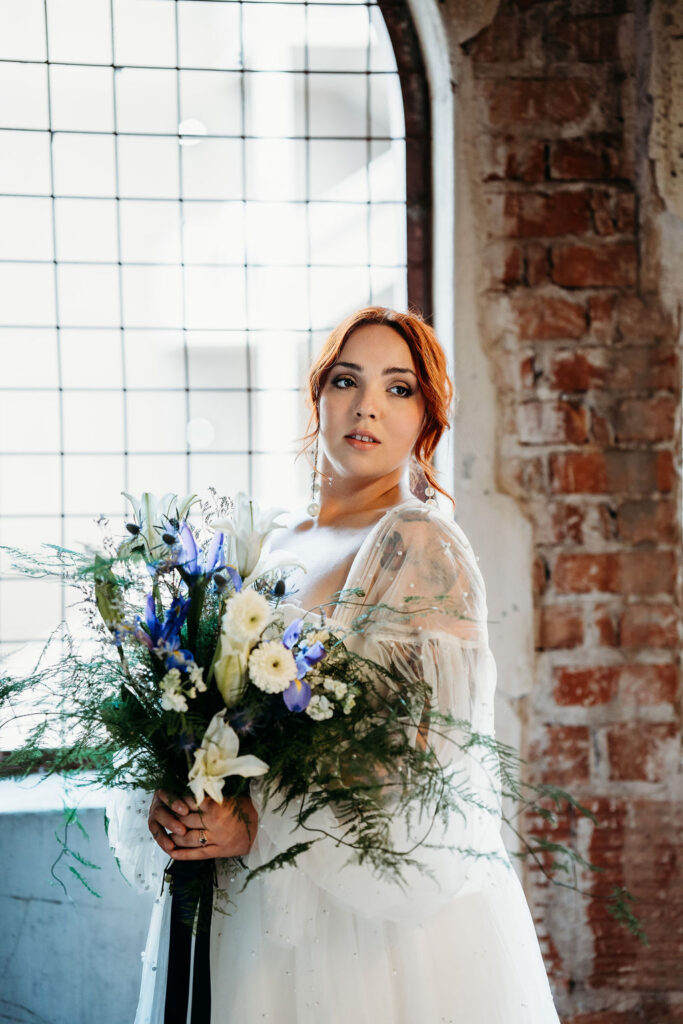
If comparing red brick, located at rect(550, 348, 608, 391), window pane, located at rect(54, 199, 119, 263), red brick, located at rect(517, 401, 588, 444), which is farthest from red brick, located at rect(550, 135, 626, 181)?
window pane, located at rect(54, 199, 119, 263)

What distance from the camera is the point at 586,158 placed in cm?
188

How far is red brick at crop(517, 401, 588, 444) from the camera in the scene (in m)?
1.89

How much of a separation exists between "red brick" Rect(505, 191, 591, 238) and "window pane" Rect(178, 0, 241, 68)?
0.86m

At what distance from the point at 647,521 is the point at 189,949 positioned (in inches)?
52.4

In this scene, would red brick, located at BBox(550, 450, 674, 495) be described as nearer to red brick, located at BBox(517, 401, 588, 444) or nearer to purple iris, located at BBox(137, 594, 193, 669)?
red brick, located at BBox(517, 401, 588, 444)

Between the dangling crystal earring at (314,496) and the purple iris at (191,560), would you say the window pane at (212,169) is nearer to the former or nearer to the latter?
the dangling crystal earring at (314,496)

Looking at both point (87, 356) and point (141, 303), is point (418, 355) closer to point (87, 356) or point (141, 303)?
point (141, 303)

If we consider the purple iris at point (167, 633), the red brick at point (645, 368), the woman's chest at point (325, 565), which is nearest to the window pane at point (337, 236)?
the red brick at point (645, 368)

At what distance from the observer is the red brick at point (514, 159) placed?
73.9 inches

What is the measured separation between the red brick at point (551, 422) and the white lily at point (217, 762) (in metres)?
1.11

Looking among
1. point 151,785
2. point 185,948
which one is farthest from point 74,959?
point 151,785

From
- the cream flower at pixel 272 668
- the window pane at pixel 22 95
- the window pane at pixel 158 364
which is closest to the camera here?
the cream flower at pixel 272 668

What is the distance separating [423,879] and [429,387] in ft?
2.99

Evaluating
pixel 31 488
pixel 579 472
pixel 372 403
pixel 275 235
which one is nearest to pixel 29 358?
pixel 31 488
